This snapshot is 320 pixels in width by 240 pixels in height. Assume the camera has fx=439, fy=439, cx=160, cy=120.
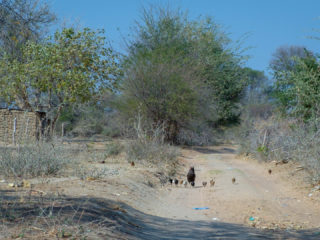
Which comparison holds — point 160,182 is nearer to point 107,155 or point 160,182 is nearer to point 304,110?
point 107,155

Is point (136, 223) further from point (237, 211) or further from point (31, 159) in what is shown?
point (31, 159)

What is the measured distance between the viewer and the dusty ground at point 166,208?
5.85 meters

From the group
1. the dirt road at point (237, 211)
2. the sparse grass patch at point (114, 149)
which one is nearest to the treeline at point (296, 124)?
the dirt road at point (237, 211)

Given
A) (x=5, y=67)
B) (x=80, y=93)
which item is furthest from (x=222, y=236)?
(x=5, y=67)

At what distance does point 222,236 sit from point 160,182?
6305 millimetres

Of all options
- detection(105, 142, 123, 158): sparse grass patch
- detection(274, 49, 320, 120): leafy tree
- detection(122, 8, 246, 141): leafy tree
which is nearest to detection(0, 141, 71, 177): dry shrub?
detection(105, 142, 123, 158): sparse grass patch

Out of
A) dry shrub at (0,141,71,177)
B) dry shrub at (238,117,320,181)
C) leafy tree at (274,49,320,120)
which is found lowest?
dry shrub at (0,141,71,177)

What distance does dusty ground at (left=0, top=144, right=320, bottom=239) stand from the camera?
5.85 metres

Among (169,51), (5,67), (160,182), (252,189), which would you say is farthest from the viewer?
(169,51)

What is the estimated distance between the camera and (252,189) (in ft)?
39.6

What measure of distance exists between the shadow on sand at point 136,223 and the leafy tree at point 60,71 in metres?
13.1

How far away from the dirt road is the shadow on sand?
2 centimetres

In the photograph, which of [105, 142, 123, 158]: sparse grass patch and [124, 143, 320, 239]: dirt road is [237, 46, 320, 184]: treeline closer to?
[124, 143, 320, 239]: dirt road

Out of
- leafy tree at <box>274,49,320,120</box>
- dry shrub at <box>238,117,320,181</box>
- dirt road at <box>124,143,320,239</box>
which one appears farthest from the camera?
leafy tree at <box>274,49,320,120</box>
